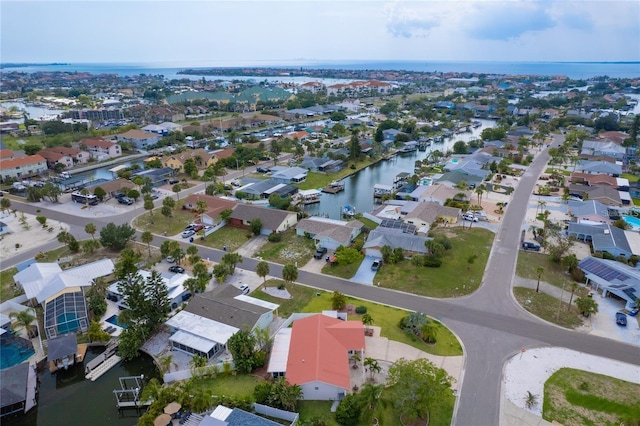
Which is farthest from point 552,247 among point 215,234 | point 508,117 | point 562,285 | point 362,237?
point 508,117

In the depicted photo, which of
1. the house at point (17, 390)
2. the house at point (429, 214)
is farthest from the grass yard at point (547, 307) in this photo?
the house at point (17, 390)

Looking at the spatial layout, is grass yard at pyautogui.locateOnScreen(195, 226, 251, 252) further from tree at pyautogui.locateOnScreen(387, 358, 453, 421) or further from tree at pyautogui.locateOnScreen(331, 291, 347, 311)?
tree at pyautogui.locateOnScreen(387, 358, 453, 421)

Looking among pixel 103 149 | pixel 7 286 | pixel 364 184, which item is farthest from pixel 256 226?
pixel 103 149

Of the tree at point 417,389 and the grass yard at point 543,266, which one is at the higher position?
the tree at point 417,389

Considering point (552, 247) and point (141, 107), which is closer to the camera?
point (552, 247)

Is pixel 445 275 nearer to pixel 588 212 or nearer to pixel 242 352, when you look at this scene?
pixel 242 352

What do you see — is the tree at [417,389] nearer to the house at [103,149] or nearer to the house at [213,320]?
the house at [213,320]

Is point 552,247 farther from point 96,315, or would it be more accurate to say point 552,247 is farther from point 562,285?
point 96,315
